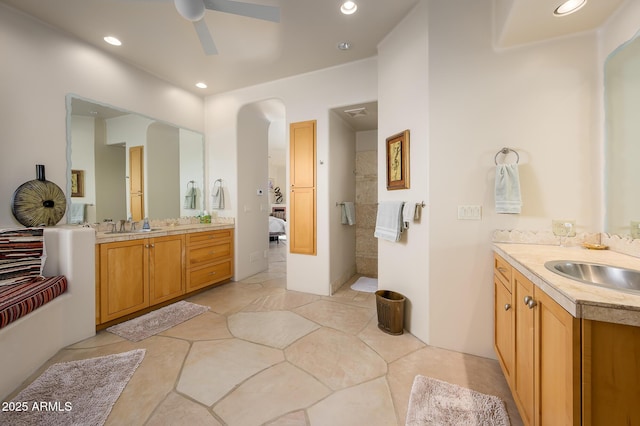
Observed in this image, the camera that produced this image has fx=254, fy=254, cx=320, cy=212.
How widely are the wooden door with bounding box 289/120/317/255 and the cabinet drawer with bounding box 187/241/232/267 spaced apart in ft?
3.43

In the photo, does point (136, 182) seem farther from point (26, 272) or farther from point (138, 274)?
point (26, 272)

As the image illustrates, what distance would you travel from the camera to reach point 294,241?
3523 millimetres

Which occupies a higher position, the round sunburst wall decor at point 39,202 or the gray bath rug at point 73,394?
the round sunburst wall decor at point 39,202

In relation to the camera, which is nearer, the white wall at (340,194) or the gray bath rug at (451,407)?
the gray bath rug at (451,407)

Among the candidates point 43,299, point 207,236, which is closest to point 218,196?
point 207,236

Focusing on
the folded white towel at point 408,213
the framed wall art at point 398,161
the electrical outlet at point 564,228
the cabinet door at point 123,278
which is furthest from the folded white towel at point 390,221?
the cabinet door at point 123,278

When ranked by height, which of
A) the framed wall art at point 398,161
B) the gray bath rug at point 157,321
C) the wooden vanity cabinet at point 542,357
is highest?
the framed wall art at point 398,161

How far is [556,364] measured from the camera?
3.19 feet

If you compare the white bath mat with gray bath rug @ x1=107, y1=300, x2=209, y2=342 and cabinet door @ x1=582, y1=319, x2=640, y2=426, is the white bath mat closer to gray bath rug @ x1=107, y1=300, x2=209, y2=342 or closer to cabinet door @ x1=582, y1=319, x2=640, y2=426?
gray bath rug @ x1=107, y1=300, x2=209, y2=342

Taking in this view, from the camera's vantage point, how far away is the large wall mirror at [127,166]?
2.69 meters

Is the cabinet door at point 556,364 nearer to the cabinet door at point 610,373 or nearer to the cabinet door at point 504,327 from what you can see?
the cabinet door at point 610,373

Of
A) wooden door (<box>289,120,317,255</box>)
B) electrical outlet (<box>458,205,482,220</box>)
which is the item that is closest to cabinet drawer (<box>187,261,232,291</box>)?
wooden door (<box>289,120,317,255</box>)

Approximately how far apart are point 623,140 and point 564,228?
626 millimetres

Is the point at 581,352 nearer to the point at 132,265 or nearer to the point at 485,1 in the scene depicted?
the point at 485,1
